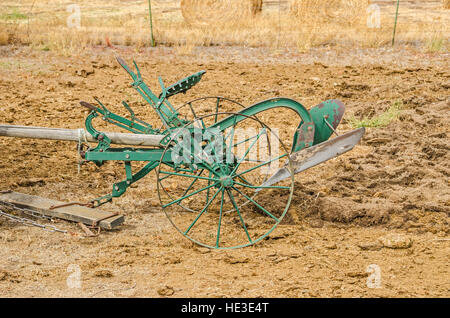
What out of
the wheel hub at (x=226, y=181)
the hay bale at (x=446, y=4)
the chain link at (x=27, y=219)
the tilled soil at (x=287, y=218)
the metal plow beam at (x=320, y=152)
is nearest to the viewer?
the tilled soil at (x=287, y=218)

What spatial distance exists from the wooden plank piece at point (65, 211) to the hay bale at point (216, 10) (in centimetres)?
1096

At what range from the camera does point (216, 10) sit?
632 inches

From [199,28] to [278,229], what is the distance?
35.2ft

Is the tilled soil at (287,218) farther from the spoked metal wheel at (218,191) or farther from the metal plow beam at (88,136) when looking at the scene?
the metal plow beam at (88,136)

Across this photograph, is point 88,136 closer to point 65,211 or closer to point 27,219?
point 65,211

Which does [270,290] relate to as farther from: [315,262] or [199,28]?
[199,28]

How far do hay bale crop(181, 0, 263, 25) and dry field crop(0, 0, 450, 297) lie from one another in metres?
3.53

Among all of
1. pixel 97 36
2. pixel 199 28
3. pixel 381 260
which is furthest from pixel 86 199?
pixel 199 28

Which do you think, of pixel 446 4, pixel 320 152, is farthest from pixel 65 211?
pixel 446 4

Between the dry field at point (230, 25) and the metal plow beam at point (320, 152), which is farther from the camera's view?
the dry field at point (230, 25)

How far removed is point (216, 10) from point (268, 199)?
11358mm

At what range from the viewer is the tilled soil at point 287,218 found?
13.9ft

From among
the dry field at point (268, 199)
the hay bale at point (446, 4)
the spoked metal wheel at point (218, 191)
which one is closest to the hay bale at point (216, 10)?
the dry field at point (268, 199)

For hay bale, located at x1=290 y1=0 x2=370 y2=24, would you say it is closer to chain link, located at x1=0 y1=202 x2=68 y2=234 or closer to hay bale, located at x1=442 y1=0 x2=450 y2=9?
hay bale, located at x1=442 y1=0 x2=450 y2=9
